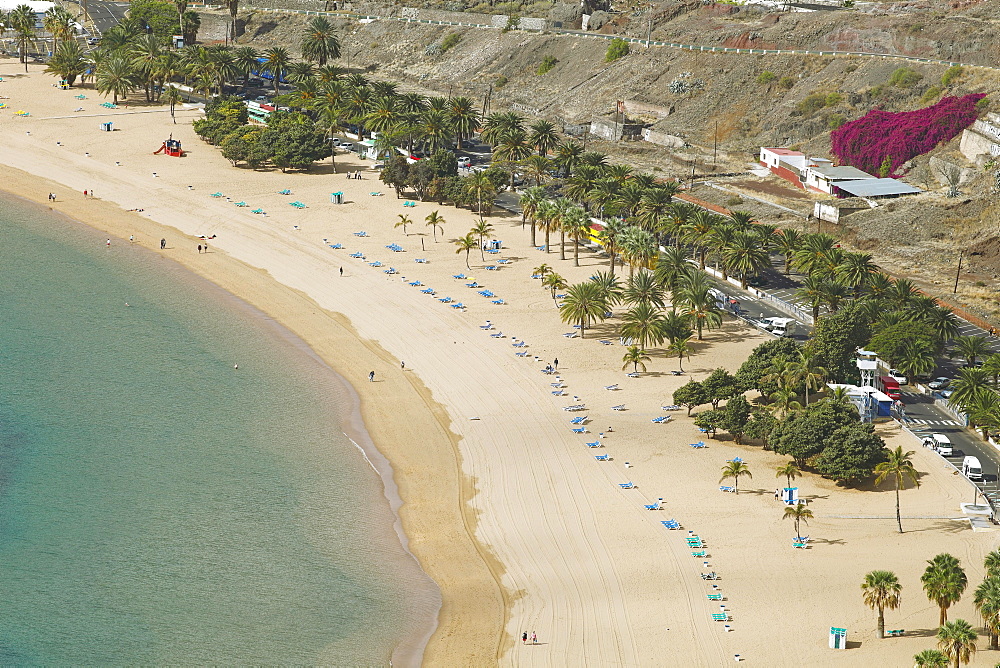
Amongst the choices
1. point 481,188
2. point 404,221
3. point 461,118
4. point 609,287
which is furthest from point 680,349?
point 461,118

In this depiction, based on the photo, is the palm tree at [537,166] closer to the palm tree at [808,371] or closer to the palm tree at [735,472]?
the palm tree at [808,371]

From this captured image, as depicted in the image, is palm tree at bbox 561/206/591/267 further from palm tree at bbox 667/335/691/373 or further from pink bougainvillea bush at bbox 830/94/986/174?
pink bougainvillea bush at bbox 830/94/986/174

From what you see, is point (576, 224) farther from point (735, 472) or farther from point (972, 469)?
point (972, 469)

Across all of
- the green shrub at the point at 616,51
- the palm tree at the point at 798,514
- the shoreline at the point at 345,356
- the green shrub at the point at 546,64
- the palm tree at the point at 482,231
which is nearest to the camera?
the shoreline at the point at 345,356

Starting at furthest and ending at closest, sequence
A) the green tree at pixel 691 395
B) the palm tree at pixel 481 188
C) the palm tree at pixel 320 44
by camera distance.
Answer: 1. the palm tree at pixel 320 44
2. the palm tree at pixel 481 188
3. the green tree at pixel 691 395

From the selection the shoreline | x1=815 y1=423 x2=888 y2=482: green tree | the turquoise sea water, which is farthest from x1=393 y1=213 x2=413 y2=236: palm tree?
x1=815 y1=423 x2=888 y2=482: green tree

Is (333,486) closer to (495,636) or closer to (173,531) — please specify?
(173,531)

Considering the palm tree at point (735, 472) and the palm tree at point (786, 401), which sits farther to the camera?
the palm tree at point (786, 401)

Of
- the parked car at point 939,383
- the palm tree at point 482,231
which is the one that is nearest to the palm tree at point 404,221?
the palm tree at point 482,231
